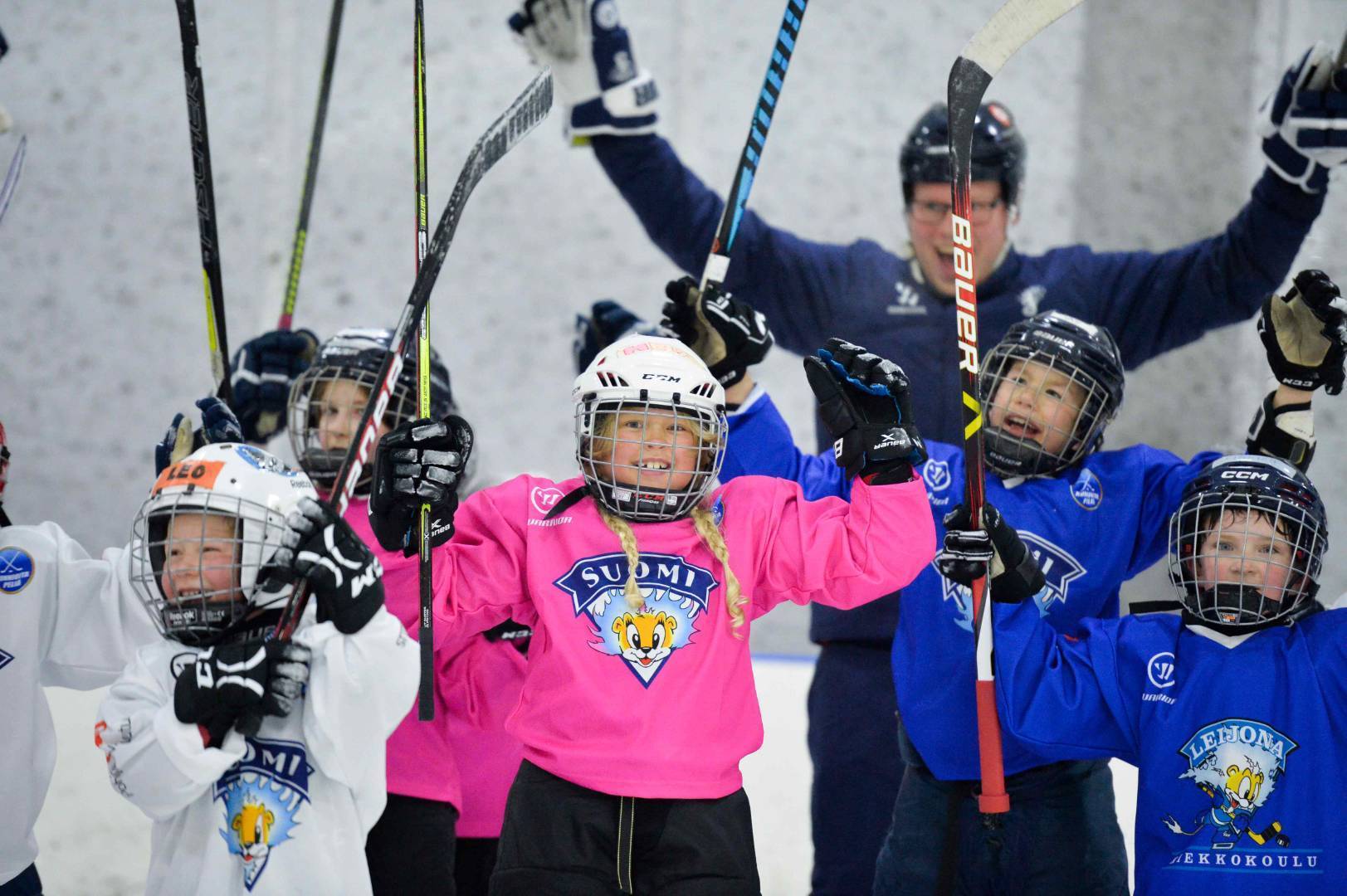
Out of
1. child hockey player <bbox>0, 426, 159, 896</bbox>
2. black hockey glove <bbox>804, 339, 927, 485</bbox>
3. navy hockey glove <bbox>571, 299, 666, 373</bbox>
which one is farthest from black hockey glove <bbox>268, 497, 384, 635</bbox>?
navy hockey glove <bbox>571, 299, 666, 373</bbox>

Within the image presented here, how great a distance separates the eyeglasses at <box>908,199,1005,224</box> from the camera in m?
2.82

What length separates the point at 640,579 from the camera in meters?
1.96

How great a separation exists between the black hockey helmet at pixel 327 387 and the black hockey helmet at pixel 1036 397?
955 millimetres

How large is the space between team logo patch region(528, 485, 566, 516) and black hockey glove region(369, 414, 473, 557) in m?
0.16

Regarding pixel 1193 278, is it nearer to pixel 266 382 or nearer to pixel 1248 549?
pixel 1248 549

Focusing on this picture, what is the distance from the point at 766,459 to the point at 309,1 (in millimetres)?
3579

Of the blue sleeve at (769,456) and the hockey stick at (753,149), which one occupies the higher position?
the hockey stick at (753,149)

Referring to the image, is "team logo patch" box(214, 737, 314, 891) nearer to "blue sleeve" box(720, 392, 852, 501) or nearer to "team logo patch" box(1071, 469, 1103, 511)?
"blue sleeve" box(720, 392, 852, 501)

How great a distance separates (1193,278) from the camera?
2873 mm

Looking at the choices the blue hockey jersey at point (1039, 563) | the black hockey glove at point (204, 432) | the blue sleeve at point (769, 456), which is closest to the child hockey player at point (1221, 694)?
the blue hockey jersey at point (1039, 563)

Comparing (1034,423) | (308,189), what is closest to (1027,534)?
(1034,423)

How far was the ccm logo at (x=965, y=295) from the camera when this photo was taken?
82.7 inches

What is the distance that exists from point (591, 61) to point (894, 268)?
0.81m

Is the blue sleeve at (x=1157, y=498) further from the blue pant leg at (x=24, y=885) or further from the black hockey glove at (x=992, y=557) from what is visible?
the blue pant leg at (x=24, y=885)
